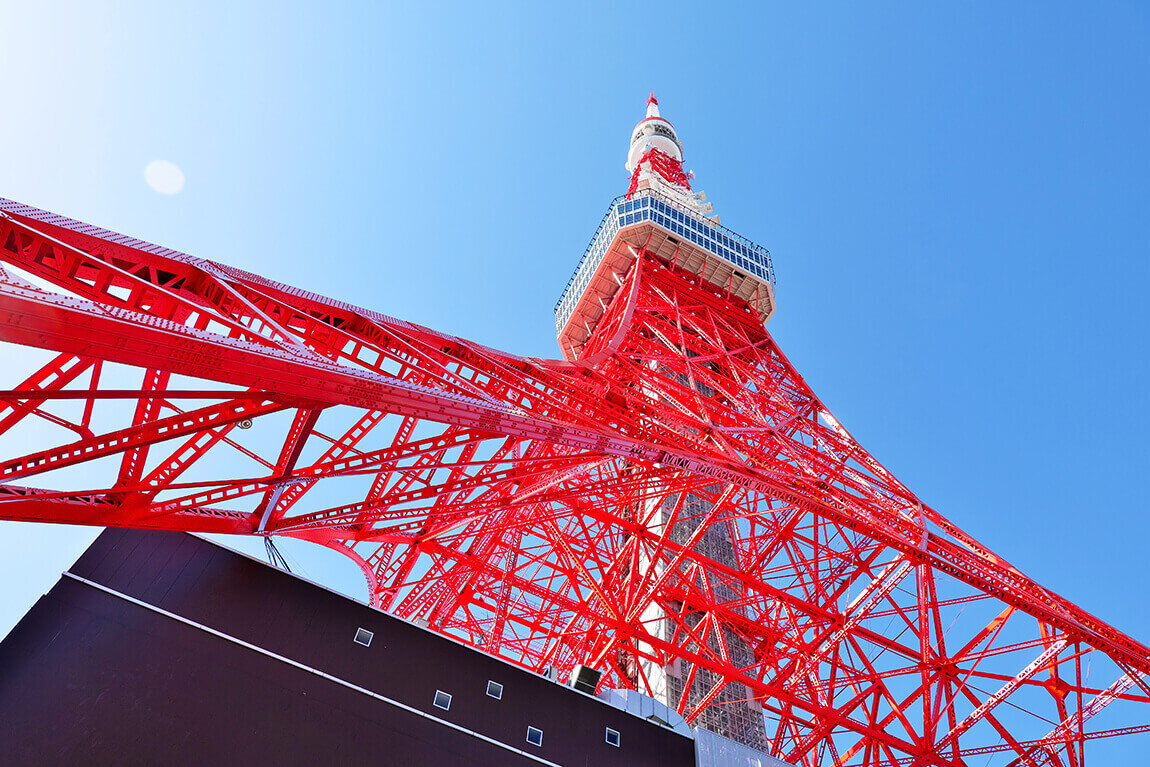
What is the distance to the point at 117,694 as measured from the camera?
31.9 ft

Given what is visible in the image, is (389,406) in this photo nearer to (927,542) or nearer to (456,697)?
(456,697)

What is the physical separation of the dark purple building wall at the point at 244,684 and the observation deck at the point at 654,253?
17.4 metres

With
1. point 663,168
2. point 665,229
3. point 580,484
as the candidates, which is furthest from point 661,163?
point 580,484

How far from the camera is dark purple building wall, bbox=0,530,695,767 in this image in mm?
9516

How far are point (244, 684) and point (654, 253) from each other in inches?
803

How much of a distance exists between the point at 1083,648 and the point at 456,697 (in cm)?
1078

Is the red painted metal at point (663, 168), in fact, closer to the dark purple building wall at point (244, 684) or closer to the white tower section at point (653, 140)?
the white tower section at point (653, 140)

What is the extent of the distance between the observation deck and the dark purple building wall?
1736 cm

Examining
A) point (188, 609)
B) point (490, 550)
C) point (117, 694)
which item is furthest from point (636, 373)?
point (117, 694)

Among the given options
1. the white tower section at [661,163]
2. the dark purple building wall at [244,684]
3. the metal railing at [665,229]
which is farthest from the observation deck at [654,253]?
the dark purple building wall at [244,684]

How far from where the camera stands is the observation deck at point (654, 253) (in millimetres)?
27484

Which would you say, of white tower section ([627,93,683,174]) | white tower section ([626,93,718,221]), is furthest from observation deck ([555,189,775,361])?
white tower section ([627,93,683,174])

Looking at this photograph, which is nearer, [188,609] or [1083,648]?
[188,609]

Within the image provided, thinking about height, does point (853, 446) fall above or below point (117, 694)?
above
